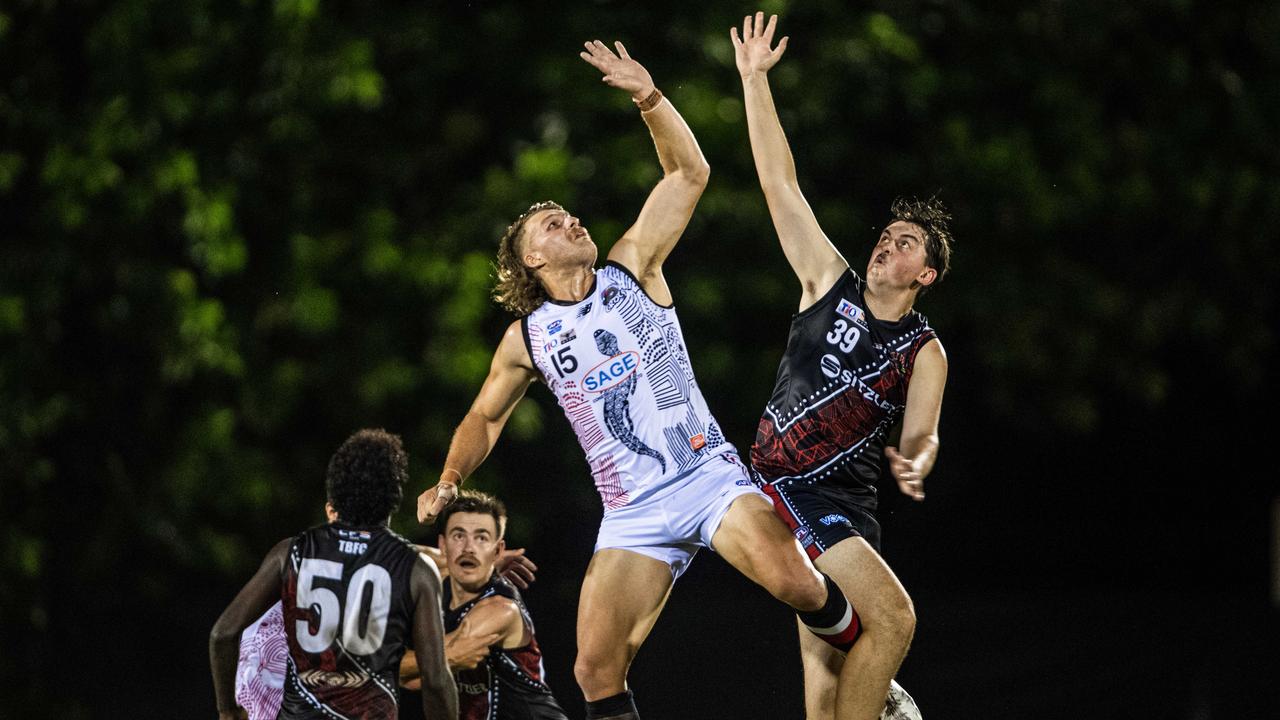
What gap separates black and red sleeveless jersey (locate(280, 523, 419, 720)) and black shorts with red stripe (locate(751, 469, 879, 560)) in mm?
1641

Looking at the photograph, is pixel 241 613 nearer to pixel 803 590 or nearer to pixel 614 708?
pixel 614 708

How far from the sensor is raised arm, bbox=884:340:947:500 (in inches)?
211

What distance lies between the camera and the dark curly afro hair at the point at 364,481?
495cm

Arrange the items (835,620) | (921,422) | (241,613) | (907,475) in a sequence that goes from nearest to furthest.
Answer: (241,613), (907,475), (835,620), (921,422)

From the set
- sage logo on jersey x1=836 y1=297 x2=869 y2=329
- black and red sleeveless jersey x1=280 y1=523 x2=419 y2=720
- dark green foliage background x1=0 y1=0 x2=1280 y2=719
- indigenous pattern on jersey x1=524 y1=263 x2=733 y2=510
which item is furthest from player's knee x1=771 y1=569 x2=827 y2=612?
dark green foliage background x1=0 y1=0 x2=1280 y2=719

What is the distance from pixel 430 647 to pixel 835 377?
209 cm

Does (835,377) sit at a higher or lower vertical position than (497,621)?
higher

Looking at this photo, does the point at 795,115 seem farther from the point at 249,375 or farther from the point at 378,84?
the point at 249,375

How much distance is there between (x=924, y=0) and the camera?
1488 cm

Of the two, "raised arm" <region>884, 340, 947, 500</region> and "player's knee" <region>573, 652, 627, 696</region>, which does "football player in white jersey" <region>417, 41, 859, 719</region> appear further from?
"raised arm" <region>884, 340, 947, 500</region>

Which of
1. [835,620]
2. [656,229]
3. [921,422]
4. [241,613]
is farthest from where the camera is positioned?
[656,229]

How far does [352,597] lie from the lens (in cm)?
493

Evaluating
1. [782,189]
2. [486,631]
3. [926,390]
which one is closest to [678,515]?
[486,631]

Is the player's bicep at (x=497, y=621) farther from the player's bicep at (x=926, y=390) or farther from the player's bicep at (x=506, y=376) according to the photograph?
the player's bicep at (x=926, y=390)
